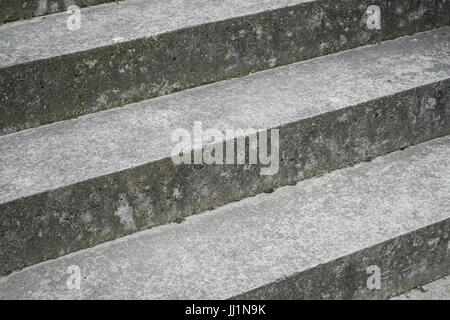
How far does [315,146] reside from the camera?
2.24m

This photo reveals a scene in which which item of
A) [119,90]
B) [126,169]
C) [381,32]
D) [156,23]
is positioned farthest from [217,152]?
[381,32]

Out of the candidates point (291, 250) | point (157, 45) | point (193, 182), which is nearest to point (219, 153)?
point (193, 182)

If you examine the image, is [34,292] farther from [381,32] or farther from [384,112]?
[381,32]

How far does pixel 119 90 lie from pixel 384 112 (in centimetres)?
108

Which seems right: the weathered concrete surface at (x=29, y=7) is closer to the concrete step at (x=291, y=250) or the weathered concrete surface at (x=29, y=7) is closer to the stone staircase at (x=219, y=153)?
the stone staircase at (x=219, y=153)

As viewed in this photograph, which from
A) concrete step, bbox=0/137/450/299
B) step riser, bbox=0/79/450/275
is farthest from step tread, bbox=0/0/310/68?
concrete step, bbox=0/137/450/299

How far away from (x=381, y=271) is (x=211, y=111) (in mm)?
878

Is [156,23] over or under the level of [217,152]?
over

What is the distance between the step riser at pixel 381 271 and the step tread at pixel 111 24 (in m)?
1.10

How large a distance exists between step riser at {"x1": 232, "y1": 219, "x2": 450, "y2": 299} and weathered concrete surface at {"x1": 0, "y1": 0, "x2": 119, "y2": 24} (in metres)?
1.55

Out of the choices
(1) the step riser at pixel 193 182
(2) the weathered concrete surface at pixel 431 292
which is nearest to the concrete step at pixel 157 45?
(1) the step riser at pixel 193 182

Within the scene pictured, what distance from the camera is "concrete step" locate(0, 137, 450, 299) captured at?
1850 mm

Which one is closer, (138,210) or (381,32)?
(138,210)

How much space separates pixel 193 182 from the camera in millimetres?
2092
